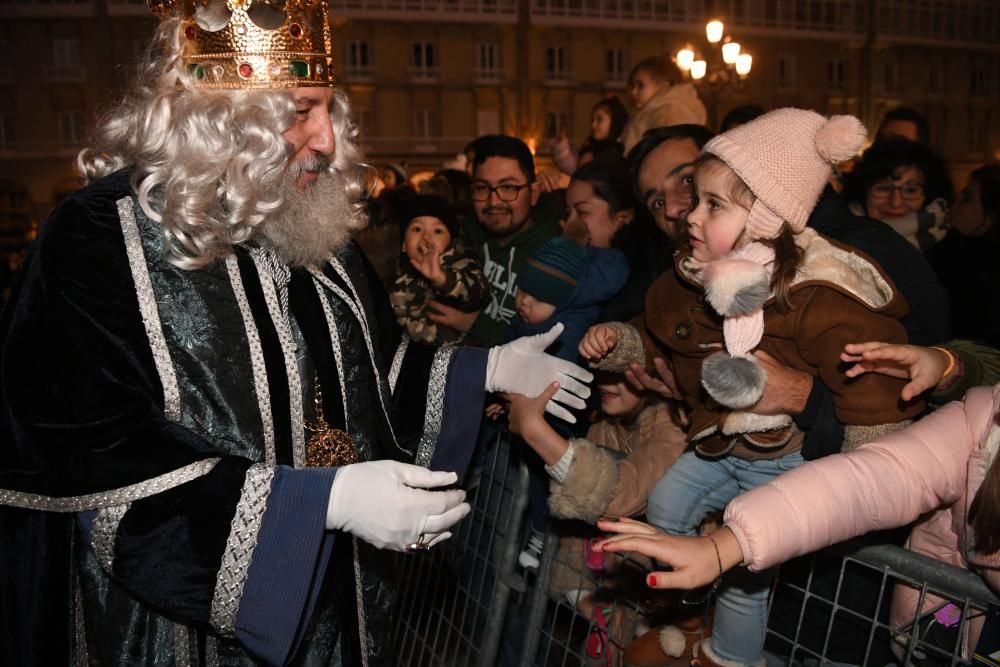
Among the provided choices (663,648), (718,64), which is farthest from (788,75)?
(663,648)

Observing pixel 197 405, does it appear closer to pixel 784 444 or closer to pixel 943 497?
pixel 784 444

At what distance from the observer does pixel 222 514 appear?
73.7 inches

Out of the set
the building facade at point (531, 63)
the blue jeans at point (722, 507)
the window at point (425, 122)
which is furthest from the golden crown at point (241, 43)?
the window at point (425, 122)

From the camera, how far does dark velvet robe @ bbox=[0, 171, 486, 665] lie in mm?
1876

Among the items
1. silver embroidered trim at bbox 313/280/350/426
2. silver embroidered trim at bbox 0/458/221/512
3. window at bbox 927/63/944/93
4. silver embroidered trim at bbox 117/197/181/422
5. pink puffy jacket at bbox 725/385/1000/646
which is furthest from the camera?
window at bbox 927/63/944/93

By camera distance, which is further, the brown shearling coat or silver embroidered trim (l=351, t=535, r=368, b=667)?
silver embroidered trim (l=351, t=535, r=368, b=667)

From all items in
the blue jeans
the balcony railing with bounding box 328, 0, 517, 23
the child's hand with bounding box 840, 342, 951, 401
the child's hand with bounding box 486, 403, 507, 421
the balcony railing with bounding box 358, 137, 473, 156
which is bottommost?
the blue jeans

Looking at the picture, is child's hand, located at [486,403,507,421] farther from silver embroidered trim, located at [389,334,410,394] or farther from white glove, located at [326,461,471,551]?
white glove, located at [326,461,471,551]

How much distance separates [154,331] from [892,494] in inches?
67.8

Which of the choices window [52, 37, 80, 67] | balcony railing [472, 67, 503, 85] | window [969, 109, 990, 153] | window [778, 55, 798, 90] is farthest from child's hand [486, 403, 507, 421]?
window [969, 109, 990, 153]

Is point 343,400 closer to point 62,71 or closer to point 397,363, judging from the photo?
point 397,363

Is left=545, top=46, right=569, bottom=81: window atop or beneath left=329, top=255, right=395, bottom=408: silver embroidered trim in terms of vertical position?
atop

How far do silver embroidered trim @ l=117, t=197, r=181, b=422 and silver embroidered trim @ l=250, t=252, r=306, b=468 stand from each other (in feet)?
0.94

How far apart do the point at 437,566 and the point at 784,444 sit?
4.57 ft
